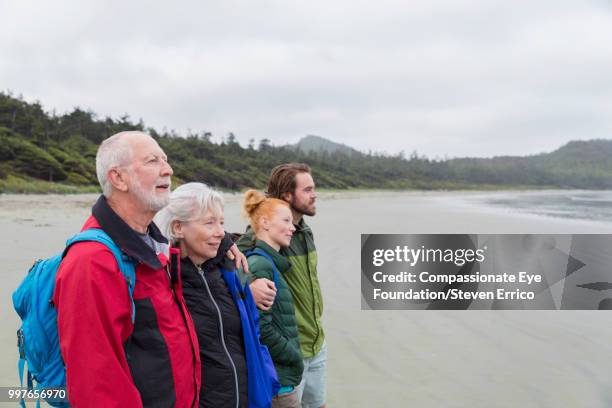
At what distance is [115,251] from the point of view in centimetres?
149

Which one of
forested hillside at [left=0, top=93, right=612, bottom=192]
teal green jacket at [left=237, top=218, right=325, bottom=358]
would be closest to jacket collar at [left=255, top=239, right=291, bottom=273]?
teal green jacket at [left=237, top=218, right=325, bottom=358]

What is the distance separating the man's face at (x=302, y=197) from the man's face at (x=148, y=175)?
131 centimetres

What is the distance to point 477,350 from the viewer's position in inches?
189

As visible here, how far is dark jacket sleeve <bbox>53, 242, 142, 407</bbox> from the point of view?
1375mm

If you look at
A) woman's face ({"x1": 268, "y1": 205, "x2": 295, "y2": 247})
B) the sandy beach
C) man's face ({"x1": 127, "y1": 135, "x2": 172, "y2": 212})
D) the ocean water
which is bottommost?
the sandy beach

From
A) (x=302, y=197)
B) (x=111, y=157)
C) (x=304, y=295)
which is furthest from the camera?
(x=302, y=197)

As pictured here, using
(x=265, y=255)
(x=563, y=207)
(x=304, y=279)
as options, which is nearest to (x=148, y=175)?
(x=265, y=255)

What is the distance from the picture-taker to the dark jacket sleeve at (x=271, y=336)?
7.66 ft

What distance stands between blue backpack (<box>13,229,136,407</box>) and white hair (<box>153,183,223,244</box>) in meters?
0.53

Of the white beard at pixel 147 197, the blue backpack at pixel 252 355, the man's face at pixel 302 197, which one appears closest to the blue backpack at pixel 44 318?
the white beard at pixel 147 197

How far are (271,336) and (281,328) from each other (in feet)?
0.38

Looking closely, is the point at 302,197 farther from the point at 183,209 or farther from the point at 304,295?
the point at 183,209

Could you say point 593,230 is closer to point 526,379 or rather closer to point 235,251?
point 526,379

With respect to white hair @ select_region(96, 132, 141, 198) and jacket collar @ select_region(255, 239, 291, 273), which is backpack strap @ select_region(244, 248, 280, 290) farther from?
white hair @ select_region(96, 132, 141, 198)
